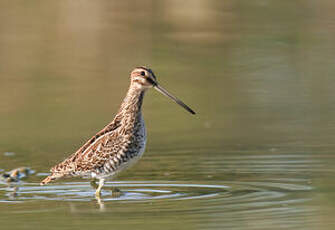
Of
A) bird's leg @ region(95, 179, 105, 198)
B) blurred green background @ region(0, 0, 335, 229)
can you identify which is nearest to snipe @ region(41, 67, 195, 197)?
bird's leg @ region(95, 179, 105, 198)

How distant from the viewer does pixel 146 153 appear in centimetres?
1153

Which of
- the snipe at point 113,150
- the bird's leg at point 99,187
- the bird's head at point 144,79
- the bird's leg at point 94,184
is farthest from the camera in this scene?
the bird's leg at point 94,184

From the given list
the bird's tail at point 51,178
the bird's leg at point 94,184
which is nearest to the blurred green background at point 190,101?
the bird's leg at point 94,184

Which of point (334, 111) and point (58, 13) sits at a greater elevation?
point (58, 13)

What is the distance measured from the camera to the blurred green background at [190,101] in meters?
8.77

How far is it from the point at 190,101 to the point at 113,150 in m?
4.68

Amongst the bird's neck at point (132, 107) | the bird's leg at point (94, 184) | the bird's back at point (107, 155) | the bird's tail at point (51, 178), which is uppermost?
the bird's neck at point (132, 107)

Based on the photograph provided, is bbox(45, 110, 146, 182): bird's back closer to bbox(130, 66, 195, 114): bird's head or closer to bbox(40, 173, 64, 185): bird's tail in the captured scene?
bbox(40, 173, 64, 185): bird's tail

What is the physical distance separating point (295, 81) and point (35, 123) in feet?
13.8

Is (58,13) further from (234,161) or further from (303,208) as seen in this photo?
(303,208)

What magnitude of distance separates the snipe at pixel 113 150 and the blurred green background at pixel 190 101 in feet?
1.79

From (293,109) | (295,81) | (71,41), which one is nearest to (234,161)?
(293,109)

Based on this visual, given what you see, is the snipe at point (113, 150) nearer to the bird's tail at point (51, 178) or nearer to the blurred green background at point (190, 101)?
the bird's tail at point (51, 178)

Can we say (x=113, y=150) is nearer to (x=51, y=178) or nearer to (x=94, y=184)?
(x=51, y=178)
